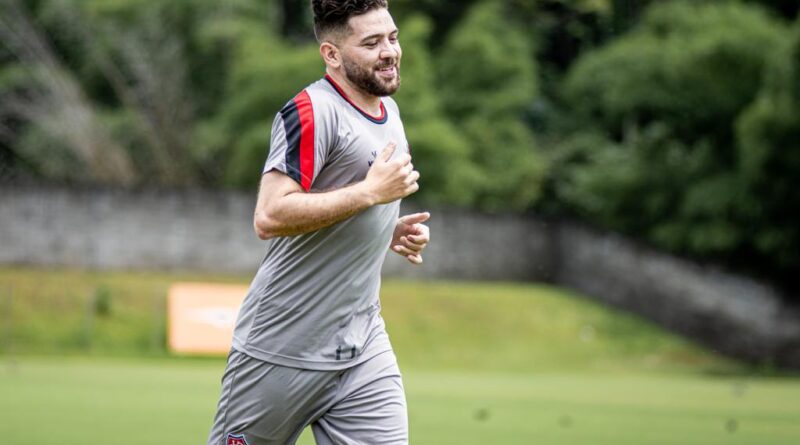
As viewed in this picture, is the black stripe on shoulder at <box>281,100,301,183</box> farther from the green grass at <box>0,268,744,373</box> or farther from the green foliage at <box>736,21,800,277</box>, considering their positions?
the green grass at <box>0,268,744,373</box>

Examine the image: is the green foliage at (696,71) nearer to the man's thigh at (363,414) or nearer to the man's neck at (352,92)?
the man's neck at (352,92)

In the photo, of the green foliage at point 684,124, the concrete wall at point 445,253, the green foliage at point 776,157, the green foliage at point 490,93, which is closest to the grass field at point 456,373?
the concrete wall at point 445,253

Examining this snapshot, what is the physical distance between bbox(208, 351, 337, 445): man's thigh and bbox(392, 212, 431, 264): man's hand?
790mm

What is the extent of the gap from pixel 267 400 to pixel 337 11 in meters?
1.65

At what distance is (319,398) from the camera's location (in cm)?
593

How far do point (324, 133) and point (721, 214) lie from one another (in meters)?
25.2

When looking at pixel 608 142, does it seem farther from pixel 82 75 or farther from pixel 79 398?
pixel 79 398

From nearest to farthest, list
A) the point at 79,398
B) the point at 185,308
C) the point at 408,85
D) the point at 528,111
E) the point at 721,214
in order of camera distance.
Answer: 1. the point at 79,398
2. the point at 185,308
3. the point at 721,214
4. the point at 408,85
5. the point at 528,111

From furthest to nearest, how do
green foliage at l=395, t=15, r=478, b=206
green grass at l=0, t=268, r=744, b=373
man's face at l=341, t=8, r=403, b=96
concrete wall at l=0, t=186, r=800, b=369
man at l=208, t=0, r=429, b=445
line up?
1. green foliage at l=395, t=15, r=478, b=206
2. concrete wall at l=0, t=186, r=800, b=369
3. green grass at l=0, t=268, r=744, b=373
4. man's face at l=341, t=8, r=403, b=96
5. man at l=208, t=0, r=429, b=445

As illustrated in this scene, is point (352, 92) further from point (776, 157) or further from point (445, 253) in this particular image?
point (445, 253)

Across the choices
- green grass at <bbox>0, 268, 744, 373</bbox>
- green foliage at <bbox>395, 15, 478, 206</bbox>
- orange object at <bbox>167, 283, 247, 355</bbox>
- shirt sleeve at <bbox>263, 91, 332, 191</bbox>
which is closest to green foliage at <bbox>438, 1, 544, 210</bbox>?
green foliage at <bbox>395, 15, 478, 206</bbox>

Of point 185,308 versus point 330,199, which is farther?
point 185,308

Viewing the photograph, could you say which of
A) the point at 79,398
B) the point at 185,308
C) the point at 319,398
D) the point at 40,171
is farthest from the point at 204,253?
the point at 319,398

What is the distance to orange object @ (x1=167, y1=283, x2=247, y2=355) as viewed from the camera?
27.1 metres
